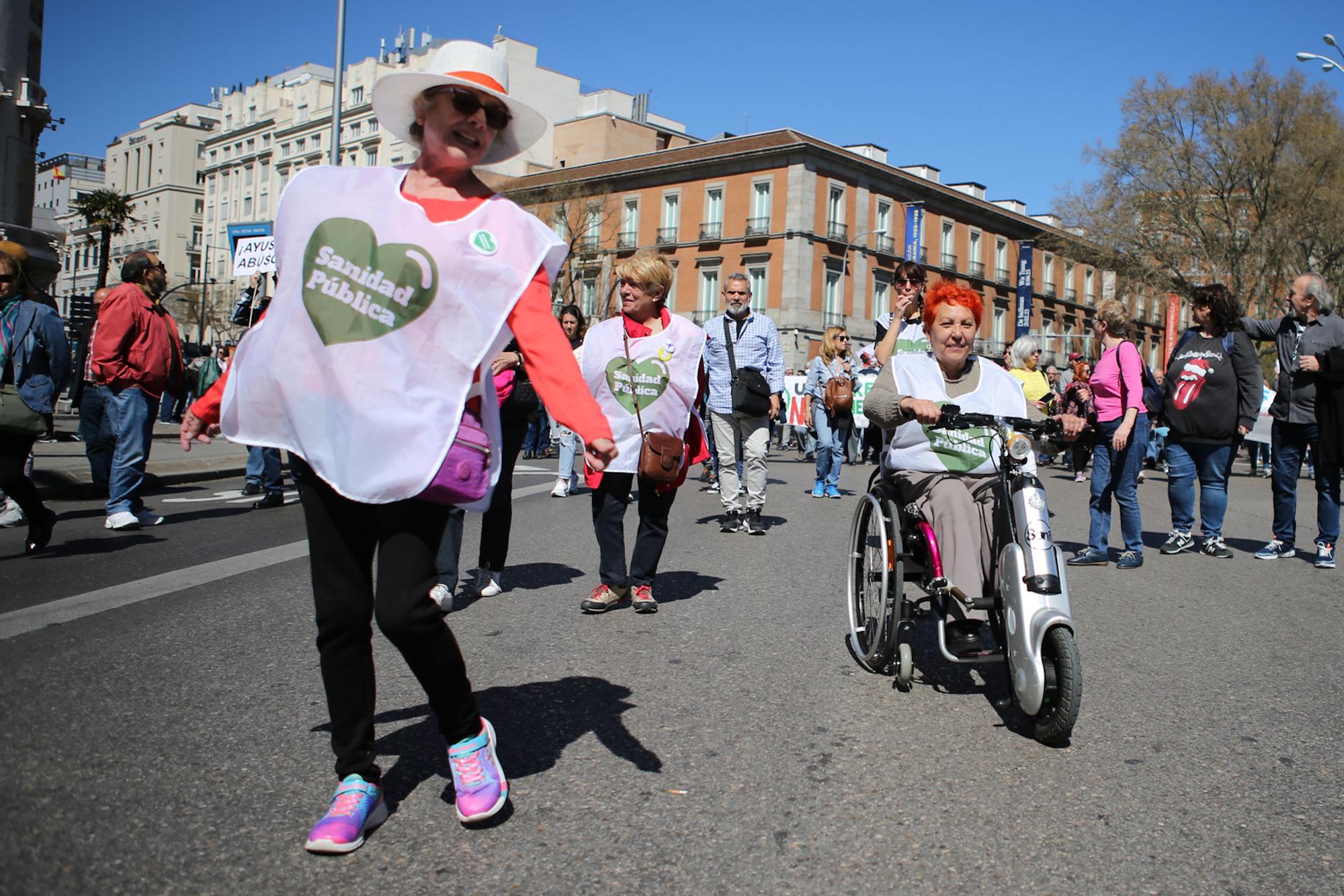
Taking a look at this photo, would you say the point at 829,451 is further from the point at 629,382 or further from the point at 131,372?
the point at 131,372

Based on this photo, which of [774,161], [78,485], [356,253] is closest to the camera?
[356,253]

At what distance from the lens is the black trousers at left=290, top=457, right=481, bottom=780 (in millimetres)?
2762

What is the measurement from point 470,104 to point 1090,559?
660 cm

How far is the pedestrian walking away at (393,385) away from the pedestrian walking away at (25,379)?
4735mm

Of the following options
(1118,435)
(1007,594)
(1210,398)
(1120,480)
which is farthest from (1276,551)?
(1007,594)

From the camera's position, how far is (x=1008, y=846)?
9.43 feet

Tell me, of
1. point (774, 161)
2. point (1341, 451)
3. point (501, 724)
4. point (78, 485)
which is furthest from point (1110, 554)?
point (774, 161)

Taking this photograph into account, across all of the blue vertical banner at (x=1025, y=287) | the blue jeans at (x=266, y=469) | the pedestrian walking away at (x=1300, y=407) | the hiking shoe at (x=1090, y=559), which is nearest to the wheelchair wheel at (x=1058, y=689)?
the hiking shoe at (x=1090, y=559)

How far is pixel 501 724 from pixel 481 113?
1.98 m

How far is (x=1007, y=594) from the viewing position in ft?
12.5

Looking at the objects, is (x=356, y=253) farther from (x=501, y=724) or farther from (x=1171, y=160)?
(x=1171, y=160)

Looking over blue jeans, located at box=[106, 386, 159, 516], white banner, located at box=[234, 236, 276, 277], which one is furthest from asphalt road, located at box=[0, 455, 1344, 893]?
white banner, located at box=[234, 236, 276, 277]

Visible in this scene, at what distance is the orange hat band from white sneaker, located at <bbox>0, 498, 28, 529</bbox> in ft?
23.1

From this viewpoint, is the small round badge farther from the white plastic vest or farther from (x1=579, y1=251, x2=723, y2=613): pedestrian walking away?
(x1=579, y1=251, x2=723, y2=613): pedestrian walking away
